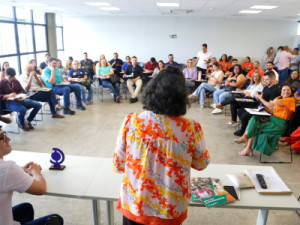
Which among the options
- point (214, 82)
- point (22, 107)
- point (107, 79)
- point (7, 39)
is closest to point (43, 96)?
point (22, 107)

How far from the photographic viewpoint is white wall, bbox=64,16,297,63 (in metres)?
11.1

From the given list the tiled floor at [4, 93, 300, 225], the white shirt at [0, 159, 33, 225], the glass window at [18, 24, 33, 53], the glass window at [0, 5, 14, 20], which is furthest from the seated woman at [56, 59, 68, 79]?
the white shirt at [0, 159, 33, 225]

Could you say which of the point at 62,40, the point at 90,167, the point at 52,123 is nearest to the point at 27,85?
the point at 52,123

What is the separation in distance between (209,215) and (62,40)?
11.4 metres

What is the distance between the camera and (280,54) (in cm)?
976

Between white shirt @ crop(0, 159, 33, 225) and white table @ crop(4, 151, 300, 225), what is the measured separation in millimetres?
384

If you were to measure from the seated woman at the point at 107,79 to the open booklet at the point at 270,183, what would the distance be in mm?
5744

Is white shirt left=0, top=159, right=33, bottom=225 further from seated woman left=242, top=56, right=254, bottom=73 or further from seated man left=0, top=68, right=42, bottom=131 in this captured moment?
seated woman left=242, top=56, right=254, bottom=73

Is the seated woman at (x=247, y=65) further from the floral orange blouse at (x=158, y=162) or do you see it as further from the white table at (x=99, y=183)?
the floral orange blouse at (x=158, y=162)

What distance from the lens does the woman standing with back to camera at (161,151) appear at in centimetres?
123

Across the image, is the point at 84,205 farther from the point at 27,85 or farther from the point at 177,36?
the point at 177,36

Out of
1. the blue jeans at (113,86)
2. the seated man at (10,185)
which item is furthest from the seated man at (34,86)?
the seated man at (10,185)

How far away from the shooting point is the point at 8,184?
1.30 metres

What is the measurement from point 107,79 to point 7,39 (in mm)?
3445
